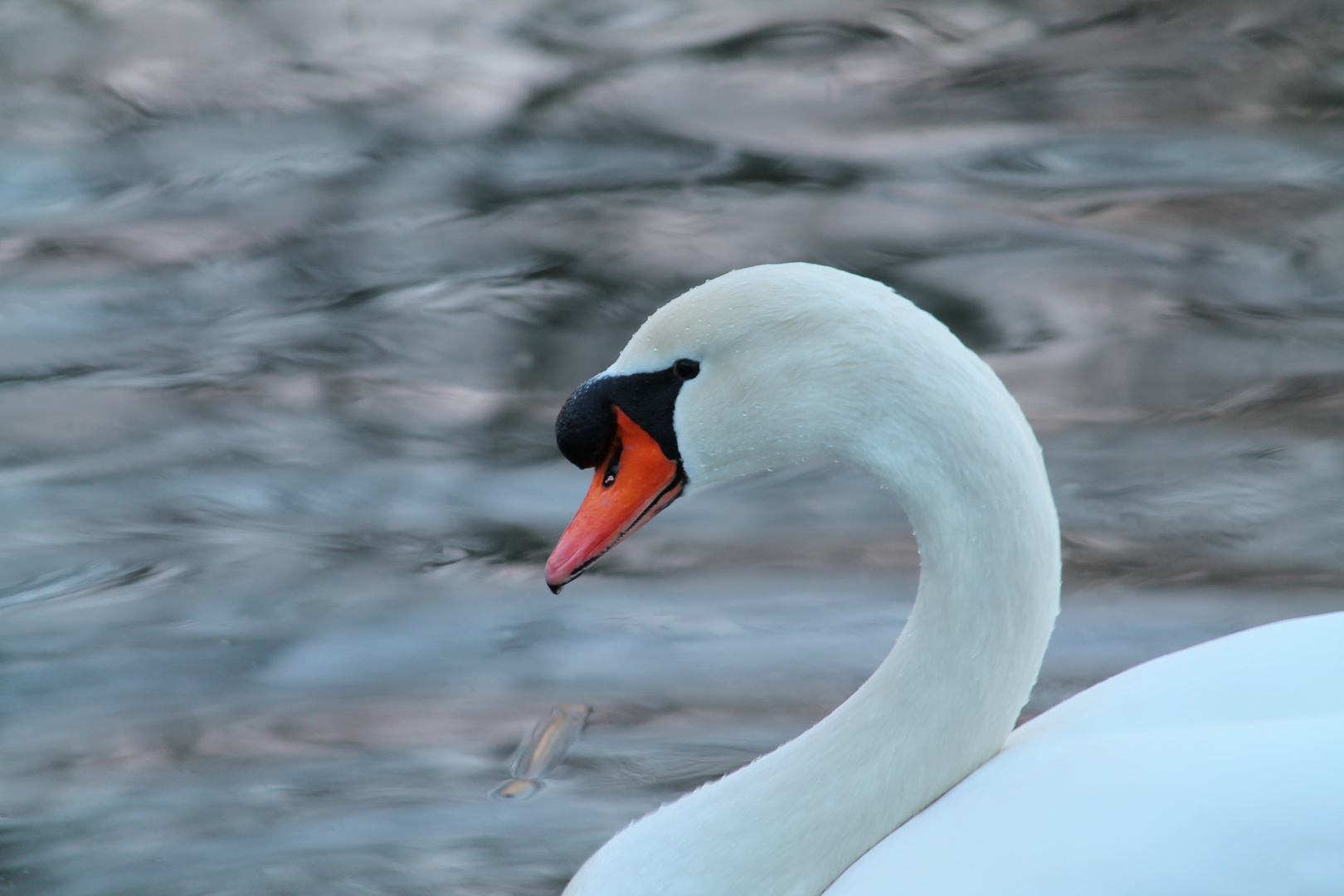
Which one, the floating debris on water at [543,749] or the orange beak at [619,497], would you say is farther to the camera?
the floating debris on water at [543,749]

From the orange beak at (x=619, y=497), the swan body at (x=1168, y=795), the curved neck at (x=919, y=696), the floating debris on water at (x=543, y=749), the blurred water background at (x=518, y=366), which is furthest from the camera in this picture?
the blurred water background at (x=518, y=366)

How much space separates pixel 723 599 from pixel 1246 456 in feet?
6.00

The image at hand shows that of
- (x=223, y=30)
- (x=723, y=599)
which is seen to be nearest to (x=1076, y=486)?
(x=723, y=599)

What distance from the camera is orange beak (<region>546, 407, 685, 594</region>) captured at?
97.7 inches

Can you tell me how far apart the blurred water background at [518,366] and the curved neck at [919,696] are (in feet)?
2.33

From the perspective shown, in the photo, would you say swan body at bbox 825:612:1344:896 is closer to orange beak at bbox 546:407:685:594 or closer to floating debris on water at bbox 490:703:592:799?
orange beak at bbox 546:407:685:594

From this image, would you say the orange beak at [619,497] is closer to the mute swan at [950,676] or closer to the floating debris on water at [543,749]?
the mute swan at [950,676]

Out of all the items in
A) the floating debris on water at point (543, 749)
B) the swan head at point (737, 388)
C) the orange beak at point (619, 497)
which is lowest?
the floating debris on water at point (543, 749)

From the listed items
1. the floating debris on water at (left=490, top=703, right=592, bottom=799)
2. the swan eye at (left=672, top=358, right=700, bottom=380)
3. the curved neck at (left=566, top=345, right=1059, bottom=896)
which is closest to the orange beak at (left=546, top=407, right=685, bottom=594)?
the swan eye at (left=672, top=358, right=700, bottom=380)

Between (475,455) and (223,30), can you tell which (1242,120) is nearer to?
(475,455)

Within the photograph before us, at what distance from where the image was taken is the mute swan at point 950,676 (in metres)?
2.15

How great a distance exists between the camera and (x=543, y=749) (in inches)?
146

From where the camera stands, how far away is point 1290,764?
7.04 feet

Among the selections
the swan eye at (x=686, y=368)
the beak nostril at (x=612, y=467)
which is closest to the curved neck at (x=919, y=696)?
the swan eye at (x=686, y=368)
